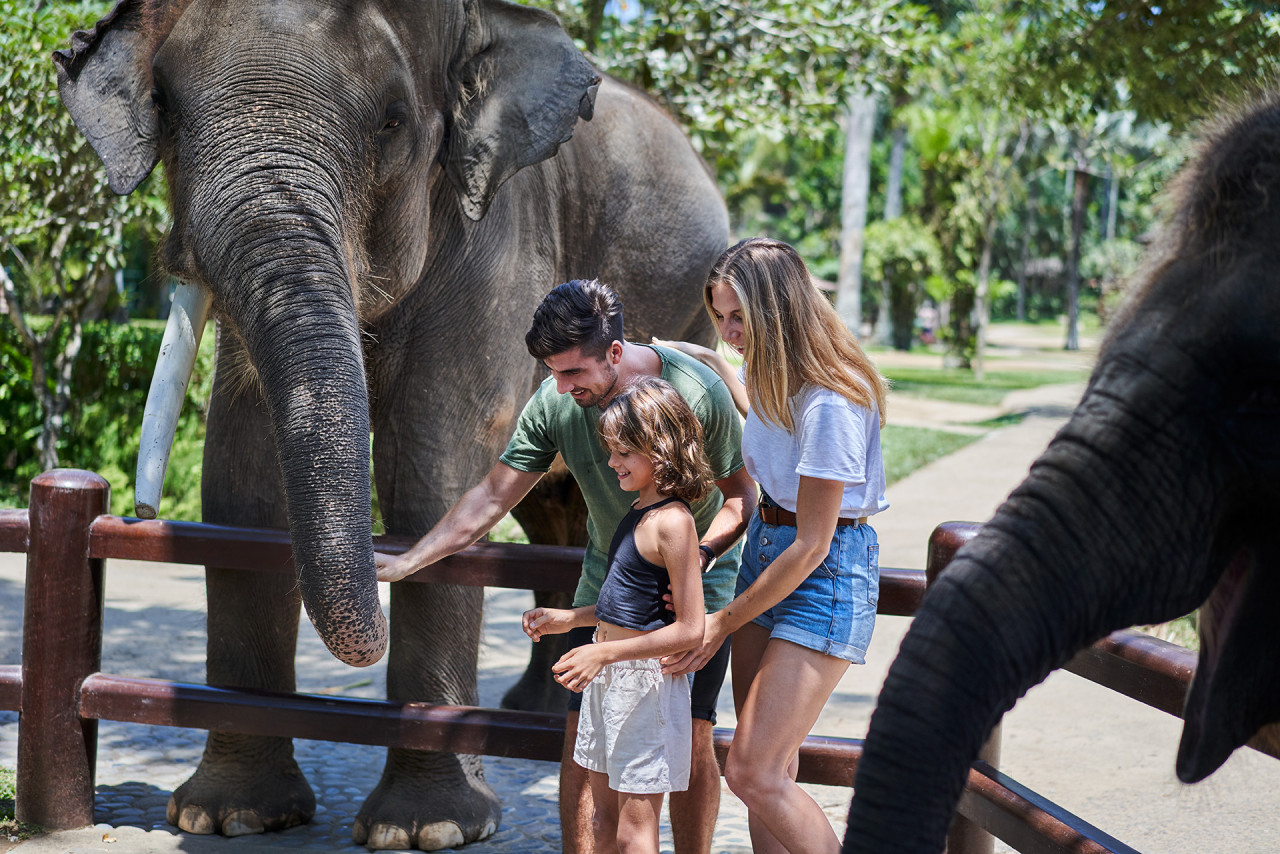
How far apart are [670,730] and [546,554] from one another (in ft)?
2.84

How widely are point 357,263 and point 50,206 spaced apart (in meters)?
6.84

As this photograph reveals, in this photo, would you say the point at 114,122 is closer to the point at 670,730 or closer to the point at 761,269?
the point at 761,269

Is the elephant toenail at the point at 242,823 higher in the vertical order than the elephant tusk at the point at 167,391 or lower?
lower

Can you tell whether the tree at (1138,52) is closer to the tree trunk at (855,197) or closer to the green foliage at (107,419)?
the green foliage at (107,419)

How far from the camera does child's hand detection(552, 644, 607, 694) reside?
2.82 metres

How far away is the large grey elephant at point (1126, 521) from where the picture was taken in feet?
5.16

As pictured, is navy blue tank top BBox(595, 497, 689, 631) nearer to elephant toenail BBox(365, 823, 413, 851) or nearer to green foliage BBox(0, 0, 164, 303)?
elephant toenail BBox(365, 823, 413, 851)

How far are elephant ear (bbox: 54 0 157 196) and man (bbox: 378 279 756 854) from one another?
126cm

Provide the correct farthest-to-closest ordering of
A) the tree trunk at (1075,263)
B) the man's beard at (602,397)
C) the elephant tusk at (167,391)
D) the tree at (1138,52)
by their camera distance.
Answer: the tree trunk at (1075,263) → the tree at (1138,52) → the elephant tusk at (167,391) → the man's beard at (602,397)

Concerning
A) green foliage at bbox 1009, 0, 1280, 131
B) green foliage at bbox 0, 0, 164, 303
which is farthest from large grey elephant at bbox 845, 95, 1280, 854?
green foliage at bbox 0, 0, 164, 303

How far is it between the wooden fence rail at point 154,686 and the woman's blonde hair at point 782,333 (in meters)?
0.85

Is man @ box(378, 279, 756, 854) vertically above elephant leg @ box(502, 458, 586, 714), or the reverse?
man @ box(378, 279, 756, 854)

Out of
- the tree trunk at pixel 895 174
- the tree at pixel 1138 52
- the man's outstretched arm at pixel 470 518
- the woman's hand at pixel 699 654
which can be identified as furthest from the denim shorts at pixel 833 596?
the tree trunk at pixel 895 174

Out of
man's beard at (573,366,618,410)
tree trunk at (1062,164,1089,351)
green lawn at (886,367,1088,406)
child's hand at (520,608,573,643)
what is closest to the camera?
child's hand at (520,608,573,643)
